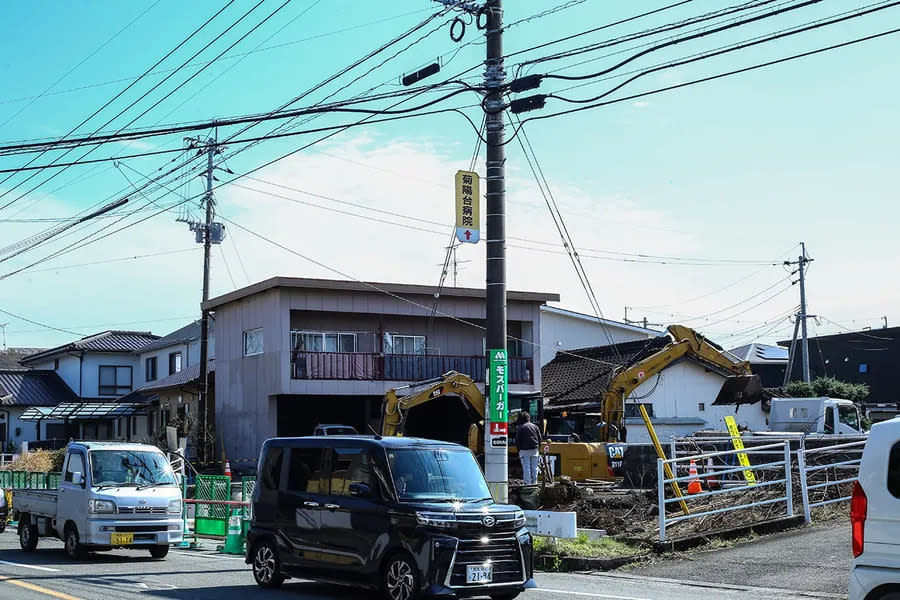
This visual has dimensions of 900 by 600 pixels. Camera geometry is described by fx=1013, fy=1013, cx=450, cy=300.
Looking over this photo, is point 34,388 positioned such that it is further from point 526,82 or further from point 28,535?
point 526,82

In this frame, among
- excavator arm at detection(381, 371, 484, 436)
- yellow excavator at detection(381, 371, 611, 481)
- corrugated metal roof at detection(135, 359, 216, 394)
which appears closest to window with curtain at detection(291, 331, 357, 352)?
yellow excavator at detection(381, 371, 611, 481)

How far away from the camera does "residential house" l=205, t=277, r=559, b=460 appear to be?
36781mm

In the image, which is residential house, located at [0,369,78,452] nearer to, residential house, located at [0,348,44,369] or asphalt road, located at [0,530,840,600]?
residential house, located at [0,348,44,369]

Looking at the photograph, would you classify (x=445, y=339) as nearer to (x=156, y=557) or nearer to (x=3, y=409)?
(x=156, y=557)

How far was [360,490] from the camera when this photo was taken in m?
11.7

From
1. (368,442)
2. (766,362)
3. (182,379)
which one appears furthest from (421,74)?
(766,362)

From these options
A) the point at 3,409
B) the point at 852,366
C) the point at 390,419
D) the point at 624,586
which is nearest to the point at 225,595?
the point at 624,586

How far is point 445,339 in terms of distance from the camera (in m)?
40.4

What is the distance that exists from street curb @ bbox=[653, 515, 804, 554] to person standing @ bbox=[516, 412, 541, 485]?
23.2ft

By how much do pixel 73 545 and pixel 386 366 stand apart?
21.3m

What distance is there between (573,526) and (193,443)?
87.3ft

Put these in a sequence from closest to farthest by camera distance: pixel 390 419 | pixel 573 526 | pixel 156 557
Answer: pixel 573 526 < pixel 156 557 < pixel 390 419

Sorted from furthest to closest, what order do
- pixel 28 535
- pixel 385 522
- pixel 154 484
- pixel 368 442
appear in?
pixel 28 535 < pixel 154 484 < pixel 368 442 < pixel 385 522

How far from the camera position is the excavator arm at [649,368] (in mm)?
29062
